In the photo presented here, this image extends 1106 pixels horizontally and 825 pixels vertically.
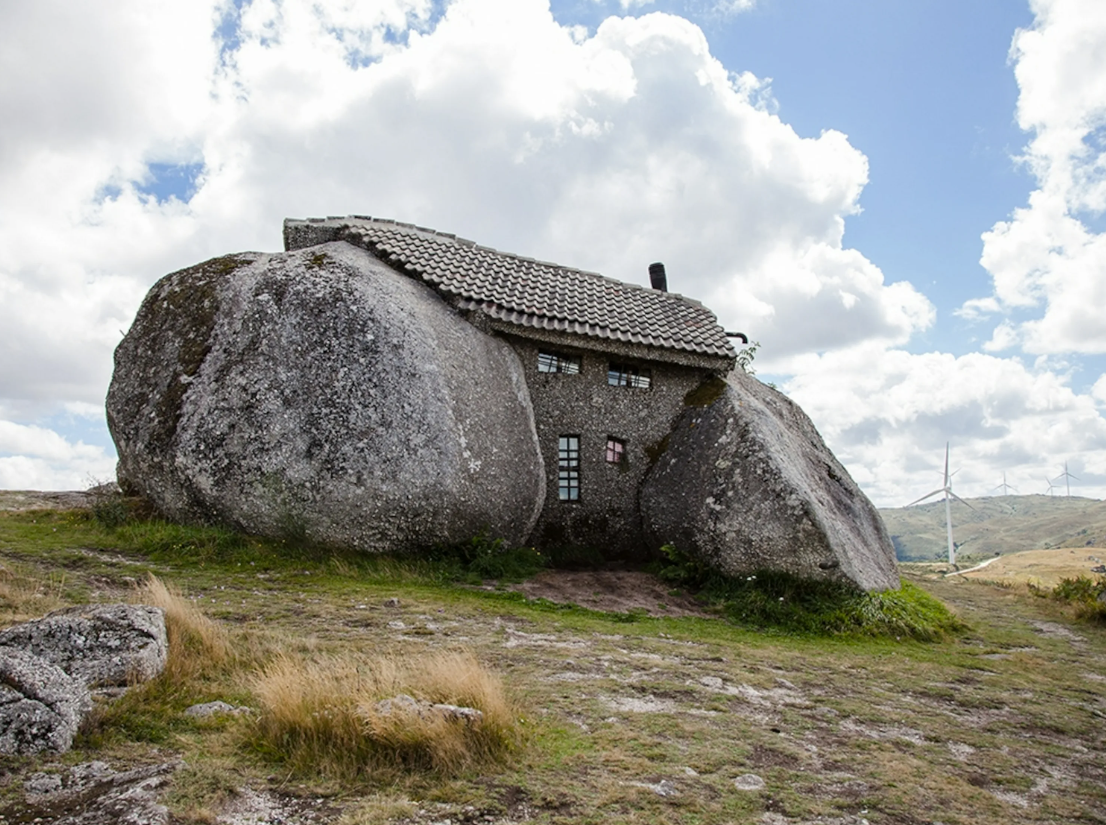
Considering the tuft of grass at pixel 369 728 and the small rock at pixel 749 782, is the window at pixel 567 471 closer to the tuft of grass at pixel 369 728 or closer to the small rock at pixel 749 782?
the tuft of grass at pixel 369 728

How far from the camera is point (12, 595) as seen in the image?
29.7 ft

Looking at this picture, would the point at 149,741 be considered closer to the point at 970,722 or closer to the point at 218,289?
the point at 970,722

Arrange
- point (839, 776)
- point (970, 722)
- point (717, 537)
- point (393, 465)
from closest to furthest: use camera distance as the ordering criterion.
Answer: point (839, 776) < point (970, 722) < point (393, 465) < point (717, 537)

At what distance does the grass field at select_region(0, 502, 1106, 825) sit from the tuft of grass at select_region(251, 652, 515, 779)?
0.05 meters

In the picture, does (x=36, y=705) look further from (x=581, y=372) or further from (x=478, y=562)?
(x=581, y=372)

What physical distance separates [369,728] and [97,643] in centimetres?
278

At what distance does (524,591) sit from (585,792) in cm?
834

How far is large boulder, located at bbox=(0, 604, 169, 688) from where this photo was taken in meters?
6.29

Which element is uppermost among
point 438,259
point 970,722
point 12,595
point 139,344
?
point 438,259

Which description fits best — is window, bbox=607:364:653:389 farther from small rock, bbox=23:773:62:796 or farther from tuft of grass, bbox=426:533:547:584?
small rock, bbox=23:773:62:796

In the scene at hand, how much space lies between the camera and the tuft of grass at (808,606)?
13570mm

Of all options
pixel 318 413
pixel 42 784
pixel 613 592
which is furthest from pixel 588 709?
pixel 318 413

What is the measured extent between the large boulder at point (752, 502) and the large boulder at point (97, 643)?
34.7 feet

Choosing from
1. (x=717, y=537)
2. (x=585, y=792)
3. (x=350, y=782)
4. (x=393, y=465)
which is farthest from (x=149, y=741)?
(x=717, y=537)
